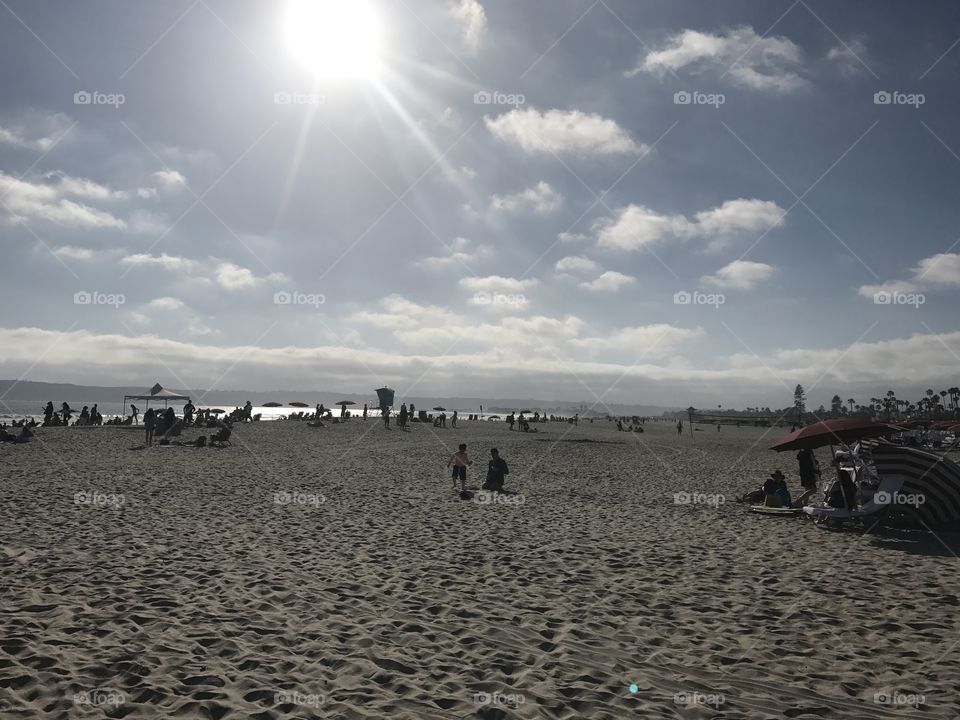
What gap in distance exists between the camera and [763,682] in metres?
5.29

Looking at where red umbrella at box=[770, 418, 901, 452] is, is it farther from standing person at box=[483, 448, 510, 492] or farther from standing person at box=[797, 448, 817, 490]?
standing person at box=[483, 448, 510, 492]

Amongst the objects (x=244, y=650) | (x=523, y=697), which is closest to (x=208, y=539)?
(x=244, y=650)

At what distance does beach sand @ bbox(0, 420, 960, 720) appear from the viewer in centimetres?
493
